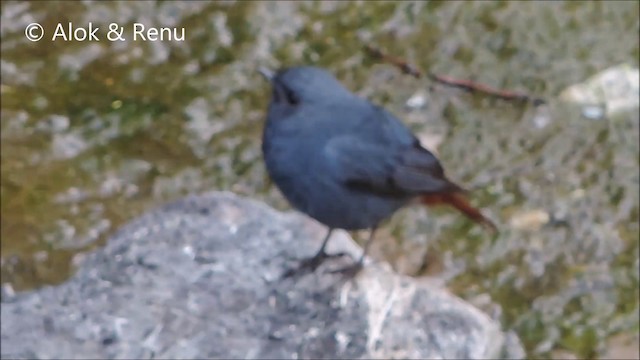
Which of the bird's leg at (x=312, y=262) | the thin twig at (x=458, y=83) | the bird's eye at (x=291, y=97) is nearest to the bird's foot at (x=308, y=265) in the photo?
the bird's leg at (x=312, y=262)

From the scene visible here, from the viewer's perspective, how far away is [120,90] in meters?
5.05

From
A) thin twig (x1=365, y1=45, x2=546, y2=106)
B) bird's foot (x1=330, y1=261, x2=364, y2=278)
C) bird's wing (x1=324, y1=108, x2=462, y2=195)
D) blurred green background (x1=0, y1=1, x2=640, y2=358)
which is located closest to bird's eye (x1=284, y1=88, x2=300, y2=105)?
bird's wing (x1=324, y1=108, x2=462, y2=195)

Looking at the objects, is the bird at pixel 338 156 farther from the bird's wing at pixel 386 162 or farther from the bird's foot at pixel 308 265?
the bird's foot at pixel 308 265

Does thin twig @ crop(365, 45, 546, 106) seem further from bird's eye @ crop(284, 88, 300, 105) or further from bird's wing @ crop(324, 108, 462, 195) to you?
bird's eye @ crop(284, 88, 300, 105)

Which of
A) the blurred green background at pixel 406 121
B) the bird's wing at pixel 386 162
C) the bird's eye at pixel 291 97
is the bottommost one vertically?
the blurred green background at pixel 406 121

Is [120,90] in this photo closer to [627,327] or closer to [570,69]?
[570,69]

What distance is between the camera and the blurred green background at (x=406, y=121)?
13.9ft

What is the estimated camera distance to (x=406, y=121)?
4.95 meters

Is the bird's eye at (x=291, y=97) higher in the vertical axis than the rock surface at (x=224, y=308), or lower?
higher

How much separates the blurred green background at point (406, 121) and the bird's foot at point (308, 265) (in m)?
0.76

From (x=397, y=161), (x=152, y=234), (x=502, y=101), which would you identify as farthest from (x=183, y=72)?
(x=397, y=161)

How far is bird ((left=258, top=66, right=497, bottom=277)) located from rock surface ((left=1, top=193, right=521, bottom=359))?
0.85 feet

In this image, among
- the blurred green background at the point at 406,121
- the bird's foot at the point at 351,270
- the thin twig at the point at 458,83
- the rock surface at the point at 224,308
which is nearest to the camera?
the rock surface at the point at 224,308

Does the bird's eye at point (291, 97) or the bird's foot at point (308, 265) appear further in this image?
the bird's foot at point (308, 265)
